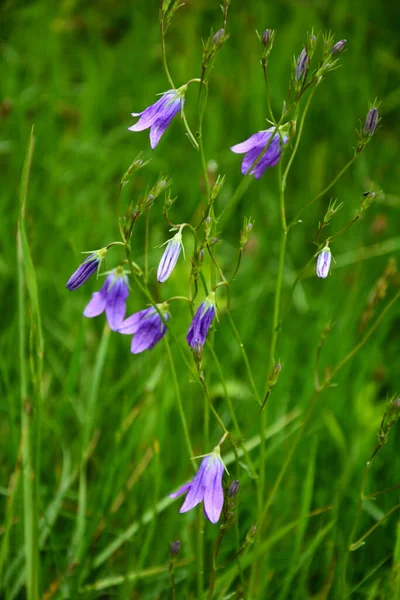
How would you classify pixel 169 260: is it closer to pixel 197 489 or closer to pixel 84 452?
pixel 197 489

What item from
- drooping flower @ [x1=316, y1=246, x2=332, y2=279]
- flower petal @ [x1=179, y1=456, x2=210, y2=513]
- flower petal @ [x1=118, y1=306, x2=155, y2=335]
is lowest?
flower petal @ [x1=179, y1=456, x2=210, y2=513]

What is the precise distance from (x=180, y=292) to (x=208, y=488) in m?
1.65

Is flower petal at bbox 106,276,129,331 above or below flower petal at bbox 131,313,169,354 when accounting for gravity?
above

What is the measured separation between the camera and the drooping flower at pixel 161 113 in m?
1.49

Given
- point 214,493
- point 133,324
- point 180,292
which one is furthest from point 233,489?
point 180,292

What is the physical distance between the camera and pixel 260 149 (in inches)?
62.1

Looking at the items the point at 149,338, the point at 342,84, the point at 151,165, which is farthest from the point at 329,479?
the point at 342,84

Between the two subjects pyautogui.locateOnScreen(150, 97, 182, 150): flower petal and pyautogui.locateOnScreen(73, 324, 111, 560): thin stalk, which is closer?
pyautogui.locateOnScreen(150, 97, 182, 150): flower petal

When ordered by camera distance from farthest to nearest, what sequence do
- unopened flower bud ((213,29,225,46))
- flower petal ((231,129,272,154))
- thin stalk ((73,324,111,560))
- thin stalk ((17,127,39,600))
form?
thin stalk ((73,324,111,560)) < thin stalk ((17,127,39,600)) < flower petal ((231,129,272,154)) < unopened flower bud ((213,29,225,46))

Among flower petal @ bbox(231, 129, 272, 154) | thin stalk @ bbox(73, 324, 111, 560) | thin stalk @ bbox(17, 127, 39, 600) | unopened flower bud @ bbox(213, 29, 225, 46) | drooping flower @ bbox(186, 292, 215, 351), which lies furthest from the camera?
thin stalk @ bbox(73, 324, 111, 560)

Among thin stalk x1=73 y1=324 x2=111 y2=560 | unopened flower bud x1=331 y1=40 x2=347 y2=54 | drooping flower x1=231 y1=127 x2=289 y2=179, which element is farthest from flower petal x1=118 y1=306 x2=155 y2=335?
unopened flower bud x1=331 y1=40 x2=347 y2=54

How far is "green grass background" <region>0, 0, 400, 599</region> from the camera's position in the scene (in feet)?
7.08

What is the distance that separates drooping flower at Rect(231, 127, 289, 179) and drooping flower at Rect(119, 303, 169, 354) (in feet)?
1.29

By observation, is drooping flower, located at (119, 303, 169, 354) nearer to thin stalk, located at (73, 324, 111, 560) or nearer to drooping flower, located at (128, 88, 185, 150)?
drooping flower, located at (128, 88, 185, 150)
